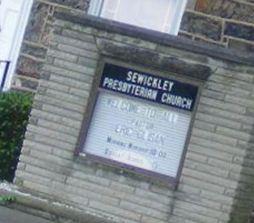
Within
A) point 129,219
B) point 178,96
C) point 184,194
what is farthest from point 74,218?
point 178,96

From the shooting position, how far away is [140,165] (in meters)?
7.66

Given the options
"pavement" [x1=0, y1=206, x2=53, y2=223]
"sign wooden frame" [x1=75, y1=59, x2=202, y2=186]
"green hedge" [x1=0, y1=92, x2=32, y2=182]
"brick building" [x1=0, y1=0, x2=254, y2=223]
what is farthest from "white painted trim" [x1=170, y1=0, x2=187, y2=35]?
"pavement" [x1=0, y1=206, x2=53, y2=223]

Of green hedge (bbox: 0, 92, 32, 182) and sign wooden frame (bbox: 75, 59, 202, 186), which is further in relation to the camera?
green hedge (bbox: 0, 92, 32, 182)

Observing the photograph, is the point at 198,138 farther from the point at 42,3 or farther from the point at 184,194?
the point at 42,3

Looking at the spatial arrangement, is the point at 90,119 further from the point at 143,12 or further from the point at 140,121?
the point at 143,12

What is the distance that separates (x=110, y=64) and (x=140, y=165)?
1039 mm

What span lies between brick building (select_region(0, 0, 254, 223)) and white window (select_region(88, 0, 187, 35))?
3.07 metres

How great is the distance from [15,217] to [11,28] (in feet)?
14.8

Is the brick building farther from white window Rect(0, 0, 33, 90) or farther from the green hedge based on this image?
white window Rect(0, 0, 33, 90)

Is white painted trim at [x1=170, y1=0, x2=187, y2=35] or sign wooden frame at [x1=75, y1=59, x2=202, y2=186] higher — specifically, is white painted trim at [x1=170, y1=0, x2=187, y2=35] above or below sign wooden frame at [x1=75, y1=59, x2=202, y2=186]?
above

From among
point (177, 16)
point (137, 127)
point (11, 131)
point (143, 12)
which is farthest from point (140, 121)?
point (143, 12)

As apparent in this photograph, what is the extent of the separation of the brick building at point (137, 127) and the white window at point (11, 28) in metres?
3.25

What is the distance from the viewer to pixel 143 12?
35.7ft

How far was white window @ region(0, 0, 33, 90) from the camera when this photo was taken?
11.0 meters
